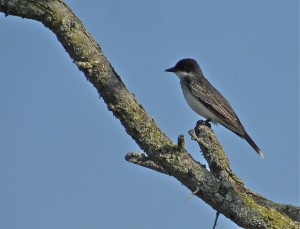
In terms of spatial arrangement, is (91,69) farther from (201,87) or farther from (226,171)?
(201,87)

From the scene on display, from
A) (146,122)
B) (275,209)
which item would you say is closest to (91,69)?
(146,122)

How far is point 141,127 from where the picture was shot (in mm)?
5012

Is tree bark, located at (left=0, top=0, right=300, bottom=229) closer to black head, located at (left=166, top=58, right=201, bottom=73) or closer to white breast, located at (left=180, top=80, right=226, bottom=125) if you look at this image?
white breast, located at (left=180, top=80, right=226, bottom=125)

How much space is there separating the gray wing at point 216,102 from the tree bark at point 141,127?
272 inches

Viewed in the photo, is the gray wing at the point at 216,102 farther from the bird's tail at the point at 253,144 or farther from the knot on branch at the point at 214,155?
the knot on branch at the point at 214,155

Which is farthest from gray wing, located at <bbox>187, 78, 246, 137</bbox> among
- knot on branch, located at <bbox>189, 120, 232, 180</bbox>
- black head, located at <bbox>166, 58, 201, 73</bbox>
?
knot on branch, located at <bbox>189, 120, 232, 180</bbox>

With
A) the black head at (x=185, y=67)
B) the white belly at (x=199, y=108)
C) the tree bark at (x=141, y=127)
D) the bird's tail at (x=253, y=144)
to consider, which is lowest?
the tree bark at (x=141, y=127)

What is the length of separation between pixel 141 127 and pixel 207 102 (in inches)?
309

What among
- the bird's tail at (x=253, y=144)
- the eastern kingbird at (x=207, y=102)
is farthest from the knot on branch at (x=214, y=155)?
the eastern kingbird at (x=207, y=102)

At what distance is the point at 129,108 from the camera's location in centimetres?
499

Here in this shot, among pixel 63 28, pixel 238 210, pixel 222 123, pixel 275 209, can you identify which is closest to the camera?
pixel 63 28

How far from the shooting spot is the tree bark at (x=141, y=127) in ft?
16.1

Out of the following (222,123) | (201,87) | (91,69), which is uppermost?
(201,87)

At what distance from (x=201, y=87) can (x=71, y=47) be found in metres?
8.53
